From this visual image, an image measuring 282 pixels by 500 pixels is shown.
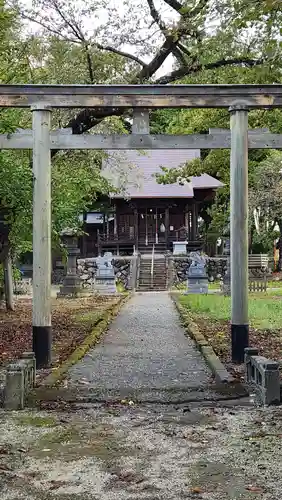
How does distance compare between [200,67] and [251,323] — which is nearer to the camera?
[200,67]

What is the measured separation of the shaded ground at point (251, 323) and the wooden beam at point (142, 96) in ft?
11.9

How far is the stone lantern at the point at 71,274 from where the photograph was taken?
73.7 ft

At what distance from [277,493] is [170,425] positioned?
5.50 feet

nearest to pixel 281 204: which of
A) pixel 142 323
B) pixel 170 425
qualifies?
pixel 142 323

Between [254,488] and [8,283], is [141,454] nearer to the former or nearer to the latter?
[254,488]

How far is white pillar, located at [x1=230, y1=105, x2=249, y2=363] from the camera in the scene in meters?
7.91

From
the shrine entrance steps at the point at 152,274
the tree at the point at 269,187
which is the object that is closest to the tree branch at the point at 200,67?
the tree at the point at 269,187

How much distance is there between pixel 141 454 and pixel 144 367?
11.9 feet

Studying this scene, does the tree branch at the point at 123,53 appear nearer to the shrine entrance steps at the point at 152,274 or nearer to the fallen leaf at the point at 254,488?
the fallen leaf at the point at 254,488

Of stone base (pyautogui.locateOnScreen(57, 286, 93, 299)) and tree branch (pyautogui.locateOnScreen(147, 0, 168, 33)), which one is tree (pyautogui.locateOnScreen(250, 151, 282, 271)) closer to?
stone base (pyautogui.locateOnScreen(57, 286, 93, 299))

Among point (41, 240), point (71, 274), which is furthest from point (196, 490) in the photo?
point (71, 274)

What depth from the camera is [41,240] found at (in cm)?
786

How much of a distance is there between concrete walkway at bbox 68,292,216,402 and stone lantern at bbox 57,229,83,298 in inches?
387

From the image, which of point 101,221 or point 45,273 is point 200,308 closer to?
point 45,273
